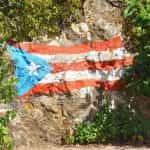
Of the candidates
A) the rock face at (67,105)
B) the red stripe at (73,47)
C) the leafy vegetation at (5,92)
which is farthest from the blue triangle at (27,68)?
the leafy vegetation at (5,92)

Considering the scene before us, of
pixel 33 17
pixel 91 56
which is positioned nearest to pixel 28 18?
pixel 33 17

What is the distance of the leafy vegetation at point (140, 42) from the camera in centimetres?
1083

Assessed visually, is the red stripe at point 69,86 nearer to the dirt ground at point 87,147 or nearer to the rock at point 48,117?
the rock at point 48,117

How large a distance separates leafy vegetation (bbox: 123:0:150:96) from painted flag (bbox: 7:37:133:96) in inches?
8.1

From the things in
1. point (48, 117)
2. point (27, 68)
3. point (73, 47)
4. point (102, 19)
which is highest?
point (102, 19)

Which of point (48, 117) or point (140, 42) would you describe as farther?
point (140, 42)

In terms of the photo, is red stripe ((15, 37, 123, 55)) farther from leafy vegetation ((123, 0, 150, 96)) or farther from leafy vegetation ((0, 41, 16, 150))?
leafy vegetation ((0, 41, 16, 150))

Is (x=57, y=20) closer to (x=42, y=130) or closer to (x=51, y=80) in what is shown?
(x=51, y=80)

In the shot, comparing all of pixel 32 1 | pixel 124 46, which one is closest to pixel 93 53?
pixel 124 46

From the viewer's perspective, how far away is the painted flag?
10961 mm

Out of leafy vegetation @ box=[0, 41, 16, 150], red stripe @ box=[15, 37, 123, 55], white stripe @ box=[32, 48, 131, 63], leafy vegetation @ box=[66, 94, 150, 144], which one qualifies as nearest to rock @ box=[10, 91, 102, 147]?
leafy vegetation @ box=[66, 94, 150, 144]

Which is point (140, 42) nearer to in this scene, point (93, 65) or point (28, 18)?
point (93, 65)

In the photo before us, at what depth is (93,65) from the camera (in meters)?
11.2

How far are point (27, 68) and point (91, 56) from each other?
110 cm
